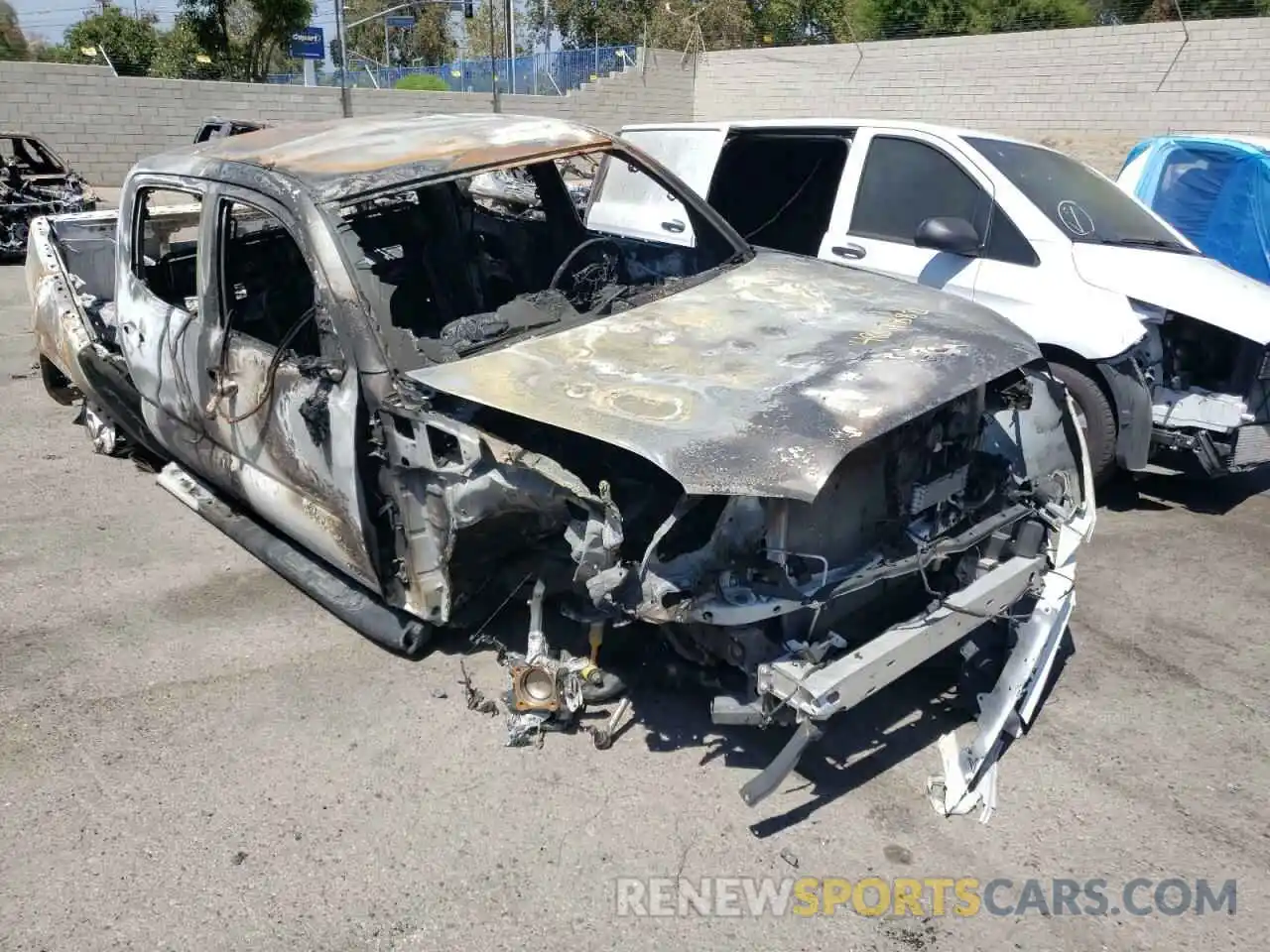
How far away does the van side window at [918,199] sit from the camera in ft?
16.7

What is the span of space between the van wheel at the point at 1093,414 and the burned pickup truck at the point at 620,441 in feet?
4.40

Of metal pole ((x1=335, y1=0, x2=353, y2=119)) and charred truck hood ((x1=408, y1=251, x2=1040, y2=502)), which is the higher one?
metal pole ((x1=335, y1=0, x2=353, y2=119))

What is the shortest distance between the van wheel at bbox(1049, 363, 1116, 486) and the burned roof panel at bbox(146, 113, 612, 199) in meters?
2.62

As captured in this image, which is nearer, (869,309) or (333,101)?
(869,309)

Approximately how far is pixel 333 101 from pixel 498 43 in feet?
101

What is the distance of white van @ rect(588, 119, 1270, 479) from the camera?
4691 millimetres

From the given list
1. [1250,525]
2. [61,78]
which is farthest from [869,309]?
[61,78]

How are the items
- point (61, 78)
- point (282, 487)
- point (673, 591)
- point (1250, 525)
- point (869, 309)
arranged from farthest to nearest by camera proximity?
point (61, 78)
point (1250, 525)
point (282, 487)
point (869, 309)
point (673, 591)

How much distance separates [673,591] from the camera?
2711 mm

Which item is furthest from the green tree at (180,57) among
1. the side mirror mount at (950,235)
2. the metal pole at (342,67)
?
the side mirror mount at (950,235)

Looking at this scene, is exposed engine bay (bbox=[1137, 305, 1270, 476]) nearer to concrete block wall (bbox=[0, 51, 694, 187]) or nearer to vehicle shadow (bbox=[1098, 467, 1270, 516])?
vehicle shadow (bbox=[1098, 467, 1270, 516])

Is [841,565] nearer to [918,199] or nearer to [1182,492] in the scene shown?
[918,199]

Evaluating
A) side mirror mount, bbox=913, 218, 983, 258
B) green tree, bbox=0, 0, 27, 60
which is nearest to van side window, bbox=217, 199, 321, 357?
side mirror mount, bbox=913, 218, 983, 258

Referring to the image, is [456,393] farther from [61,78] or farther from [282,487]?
[61,78]
